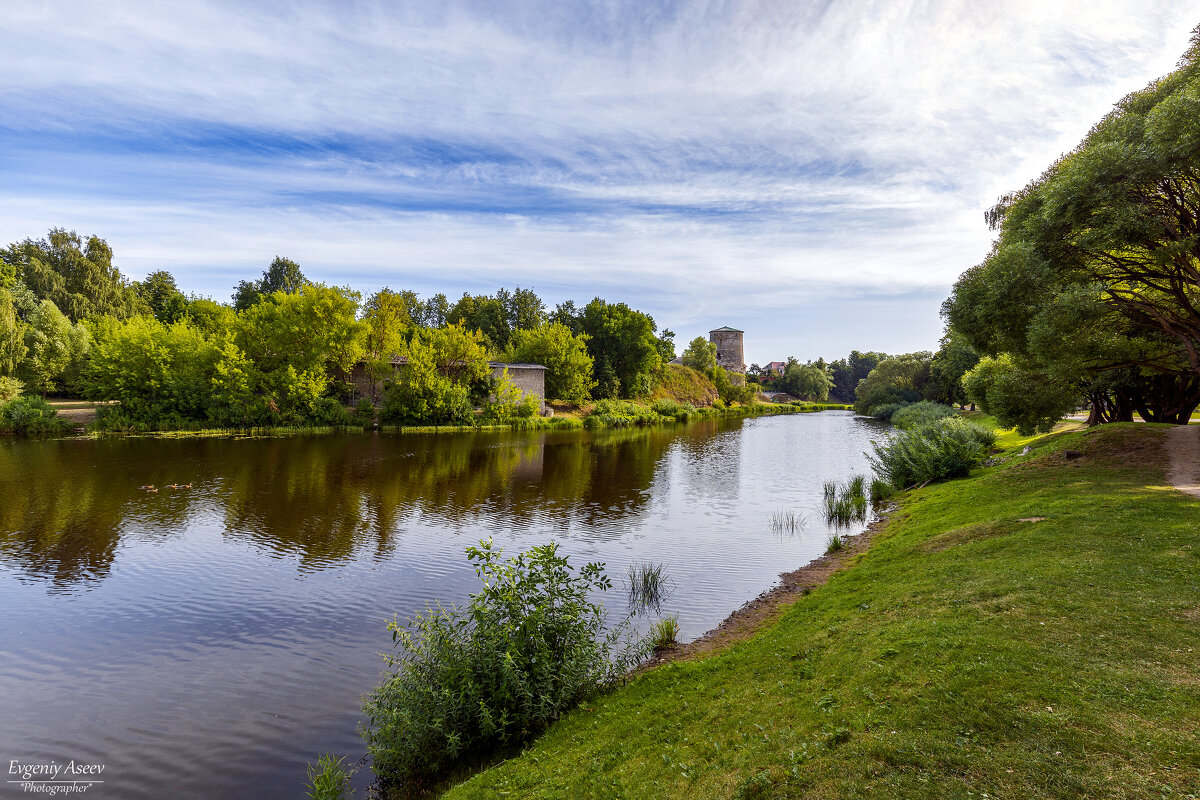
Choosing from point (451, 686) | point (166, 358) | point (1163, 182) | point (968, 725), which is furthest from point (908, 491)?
point (166, 358)

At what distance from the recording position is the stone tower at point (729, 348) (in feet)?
389

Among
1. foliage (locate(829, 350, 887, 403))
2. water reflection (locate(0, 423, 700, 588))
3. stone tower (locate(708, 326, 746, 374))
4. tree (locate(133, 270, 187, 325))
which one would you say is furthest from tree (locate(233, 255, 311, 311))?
foliage (locate(829, 350, 887, 403))

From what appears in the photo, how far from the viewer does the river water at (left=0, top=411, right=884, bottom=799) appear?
26.1 ft

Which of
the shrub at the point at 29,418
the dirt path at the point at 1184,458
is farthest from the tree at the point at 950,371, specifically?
the shrub at the point at 29,418

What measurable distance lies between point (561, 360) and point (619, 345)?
40.2 feet

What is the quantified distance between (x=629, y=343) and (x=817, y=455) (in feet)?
132

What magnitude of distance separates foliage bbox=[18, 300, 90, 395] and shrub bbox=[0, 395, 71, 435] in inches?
308

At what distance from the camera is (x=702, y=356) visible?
9888cm

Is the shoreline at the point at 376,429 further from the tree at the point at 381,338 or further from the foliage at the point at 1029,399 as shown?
the foliage at the point at 1029,399

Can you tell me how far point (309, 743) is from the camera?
7750mm

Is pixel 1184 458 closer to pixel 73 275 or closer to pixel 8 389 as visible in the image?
pixel 8 389

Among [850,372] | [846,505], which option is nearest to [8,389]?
[846,505]

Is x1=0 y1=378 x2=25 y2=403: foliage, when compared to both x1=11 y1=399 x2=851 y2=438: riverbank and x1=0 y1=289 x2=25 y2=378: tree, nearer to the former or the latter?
x1=0 y1=289 x2=25 y2=378: tree

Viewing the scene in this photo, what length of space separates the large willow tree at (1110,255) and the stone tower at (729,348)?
99.1 m
